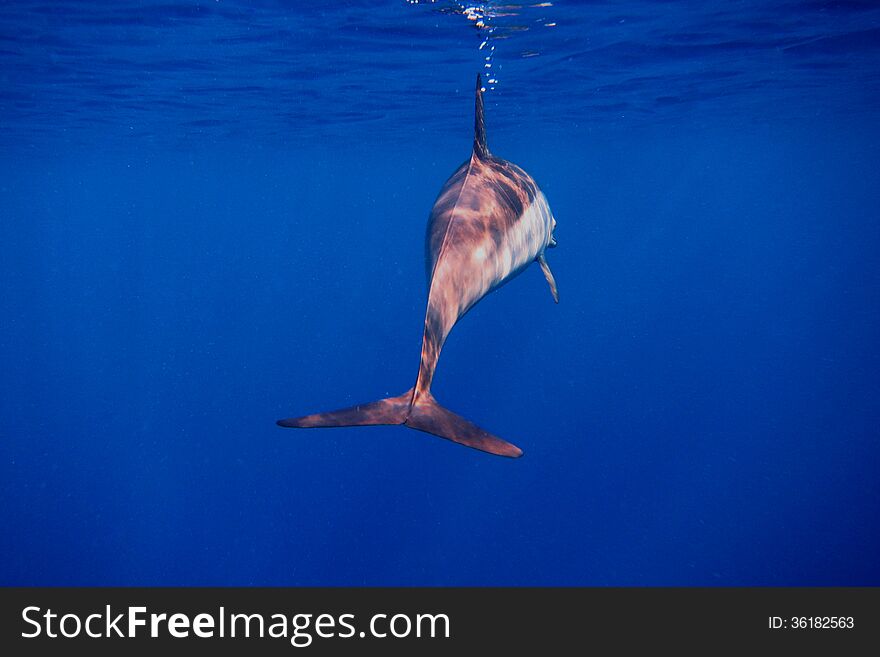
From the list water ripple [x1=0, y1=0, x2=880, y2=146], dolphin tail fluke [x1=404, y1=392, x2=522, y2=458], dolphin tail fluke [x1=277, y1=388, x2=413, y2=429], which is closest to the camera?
dolphin tail fluke [x1=404, y1=392, x2=522, y2=458]

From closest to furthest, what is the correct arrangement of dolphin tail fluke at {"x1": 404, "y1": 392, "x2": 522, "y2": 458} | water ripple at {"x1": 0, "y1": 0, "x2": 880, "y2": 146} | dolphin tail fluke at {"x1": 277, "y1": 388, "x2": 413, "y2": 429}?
1. dolphin tail fluke at {"x1": 404, "y1": 392, "x2": 522, "y2": 458}
2. dolphin tail fluke at {"x1": 277, "y1": 388, "x2": 413, "y2": 429}
3. water ripple at {"x1": 0, "y1": 0, "x2": 880, "y2": 146}

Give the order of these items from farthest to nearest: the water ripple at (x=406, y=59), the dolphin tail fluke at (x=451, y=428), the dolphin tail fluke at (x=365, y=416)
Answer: the water ripple at (x=406, y=59) → the dolphin tail fluke at (x=365, y=416) → the dolphin tail fluke at (x=451, y=428)

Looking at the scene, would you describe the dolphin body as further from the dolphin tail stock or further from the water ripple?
the water ripple

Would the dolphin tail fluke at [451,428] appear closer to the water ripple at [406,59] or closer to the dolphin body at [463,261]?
the dolphin body at [463,261]

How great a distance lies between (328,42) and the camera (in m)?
15.5

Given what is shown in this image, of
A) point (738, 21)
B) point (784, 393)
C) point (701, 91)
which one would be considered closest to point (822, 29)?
point (738, 21)

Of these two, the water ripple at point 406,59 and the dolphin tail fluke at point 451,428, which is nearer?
the dolphin tail fluke at point 451,428

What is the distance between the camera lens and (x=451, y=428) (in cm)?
522

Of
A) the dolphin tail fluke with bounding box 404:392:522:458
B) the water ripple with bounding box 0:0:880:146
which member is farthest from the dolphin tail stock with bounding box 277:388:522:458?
the water ripple with bounding box 0:0:880:146

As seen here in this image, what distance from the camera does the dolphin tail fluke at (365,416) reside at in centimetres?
519

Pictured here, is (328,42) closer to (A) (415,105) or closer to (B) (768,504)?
(A) (415,105)

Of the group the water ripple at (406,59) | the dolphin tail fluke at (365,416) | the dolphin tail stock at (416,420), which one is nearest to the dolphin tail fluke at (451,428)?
the dolphin tail stock at (416,420)

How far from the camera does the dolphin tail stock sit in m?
5.05

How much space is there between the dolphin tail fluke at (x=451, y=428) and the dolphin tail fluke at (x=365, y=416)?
106 millimetres
